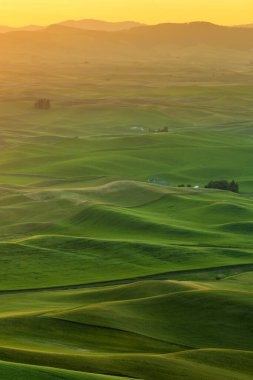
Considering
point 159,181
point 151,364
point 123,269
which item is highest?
point 151,364

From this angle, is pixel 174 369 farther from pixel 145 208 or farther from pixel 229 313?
pixel 145 208

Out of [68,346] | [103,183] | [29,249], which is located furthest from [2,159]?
[68,346]

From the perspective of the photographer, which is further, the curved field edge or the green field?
the green field

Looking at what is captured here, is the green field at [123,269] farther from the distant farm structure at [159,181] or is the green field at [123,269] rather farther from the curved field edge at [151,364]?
the distant farm structure at [159,181]

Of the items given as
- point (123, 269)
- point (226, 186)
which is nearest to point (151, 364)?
point (123, 269)

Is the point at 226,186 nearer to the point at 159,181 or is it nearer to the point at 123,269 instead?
the point at 159,181

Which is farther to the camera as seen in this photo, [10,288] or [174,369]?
[10,288]

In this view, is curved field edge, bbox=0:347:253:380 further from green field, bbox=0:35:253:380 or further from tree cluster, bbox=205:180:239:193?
tree cluster, bbox=205:180:239:193

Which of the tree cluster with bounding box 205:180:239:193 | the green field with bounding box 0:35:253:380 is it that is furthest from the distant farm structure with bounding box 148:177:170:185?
the tree cluster with bounding box 205:180:239:193

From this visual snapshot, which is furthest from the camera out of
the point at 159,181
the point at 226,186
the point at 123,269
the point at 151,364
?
the point at 159,181

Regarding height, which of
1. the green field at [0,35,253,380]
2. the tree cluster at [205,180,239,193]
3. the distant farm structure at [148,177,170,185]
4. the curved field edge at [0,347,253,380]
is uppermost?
the curved field edge at [0,347,253,380]

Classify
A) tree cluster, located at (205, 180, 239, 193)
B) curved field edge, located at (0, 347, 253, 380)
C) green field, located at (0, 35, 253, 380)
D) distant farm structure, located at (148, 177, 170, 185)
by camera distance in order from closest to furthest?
curved field edge, located at (0, 347, 253, 380)
green field, located at (0, 35, 253, 380)
tree cluster, located at (205, 180, 239, 193)
distant farm structure, located at (148, 177, 170, 185)
